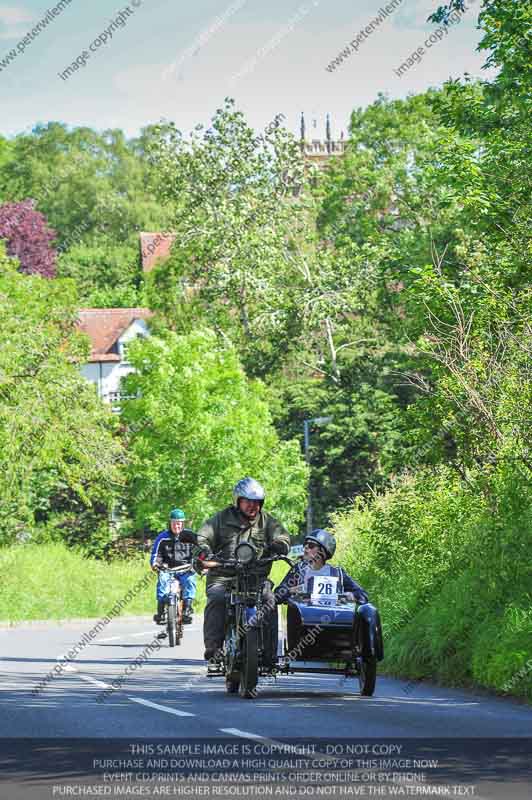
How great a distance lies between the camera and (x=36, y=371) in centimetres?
4209

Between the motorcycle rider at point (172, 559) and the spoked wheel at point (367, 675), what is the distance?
315 inches

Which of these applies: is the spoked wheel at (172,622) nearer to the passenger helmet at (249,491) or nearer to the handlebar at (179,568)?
the handlebar at (179,568)

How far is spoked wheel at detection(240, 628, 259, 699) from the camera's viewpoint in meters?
14.4

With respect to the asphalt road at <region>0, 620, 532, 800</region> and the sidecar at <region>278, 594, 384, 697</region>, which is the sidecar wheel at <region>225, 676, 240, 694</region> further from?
the sidecar at <region>278, 594, 384, 697</region>

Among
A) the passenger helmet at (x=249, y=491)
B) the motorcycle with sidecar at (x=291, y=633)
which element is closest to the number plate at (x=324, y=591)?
the motorcycle with sidecar at (x=291, y=633)

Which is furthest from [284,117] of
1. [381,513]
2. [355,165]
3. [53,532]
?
[381,513]

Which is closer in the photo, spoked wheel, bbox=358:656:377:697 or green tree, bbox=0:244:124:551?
spoked wheel, bbox=358:656:377:697

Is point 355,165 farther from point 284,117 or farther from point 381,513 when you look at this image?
point 381,513

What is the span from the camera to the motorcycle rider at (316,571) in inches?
625

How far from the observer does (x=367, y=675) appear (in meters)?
15.6

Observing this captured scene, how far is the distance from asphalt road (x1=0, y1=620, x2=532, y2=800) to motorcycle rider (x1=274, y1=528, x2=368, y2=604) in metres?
1.05

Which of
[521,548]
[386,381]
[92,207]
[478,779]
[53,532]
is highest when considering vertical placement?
[92,207]

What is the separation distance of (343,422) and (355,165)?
503 inches

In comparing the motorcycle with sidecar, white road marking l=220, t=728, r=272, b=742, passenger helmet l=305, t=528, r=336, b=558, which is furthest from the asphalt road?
passenger helmet l=305, t=528, r=336, b=558
